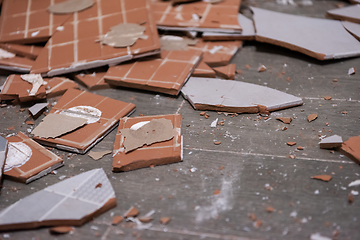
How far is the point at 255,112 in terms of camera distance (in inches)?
103

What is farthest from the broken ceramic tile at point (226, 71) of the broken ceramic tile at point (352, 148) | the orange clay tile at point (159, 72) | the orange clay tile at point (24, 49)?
the orange clay tile at point (24, 49)

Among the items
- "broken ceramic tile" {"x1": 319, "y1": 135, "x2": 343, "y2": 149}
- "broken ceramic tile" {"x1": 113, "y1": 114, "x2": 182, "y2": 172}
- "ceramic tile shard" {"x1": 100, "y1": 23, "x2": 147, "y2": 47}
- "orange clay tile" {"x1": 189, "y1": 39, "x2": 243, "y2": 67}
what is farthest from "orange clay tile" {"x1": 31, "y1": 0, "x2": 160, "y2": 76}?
"broken ceramic tile" {"x1": 319, "y1": 135, "x2": 343, "y2": 149}

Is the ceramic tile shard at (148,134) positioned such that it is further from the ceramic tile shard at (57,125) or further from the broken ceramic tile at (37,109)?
the broken ceramic tile at (37,109)

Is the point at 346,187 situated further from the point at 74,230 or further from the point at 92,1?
the point at 92,1

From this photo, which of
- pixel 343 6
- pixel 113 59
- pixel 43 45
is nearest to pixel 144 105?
pixel 113 59

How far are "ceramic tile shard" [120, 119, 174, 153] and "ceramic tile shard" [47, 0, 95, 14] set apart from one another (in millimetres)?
2029

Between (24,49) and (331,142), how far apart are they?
322 centimetres

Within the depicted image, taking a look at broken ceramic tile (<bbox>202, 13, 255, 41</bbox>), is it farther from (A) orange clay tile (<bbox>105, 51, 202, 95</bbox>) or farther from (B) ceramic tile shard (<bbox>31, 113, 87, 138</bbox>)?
(B) ceramic tile shard (<bbox>31, 113, 87, 138</bbox>)

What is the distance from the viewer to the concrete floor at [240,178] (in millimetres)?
1763

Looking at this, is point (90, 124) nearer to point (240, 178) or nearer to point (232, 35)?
point (240, 178)

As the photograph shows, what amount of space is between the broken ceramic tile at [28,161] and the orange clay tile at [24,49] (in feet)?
4.45

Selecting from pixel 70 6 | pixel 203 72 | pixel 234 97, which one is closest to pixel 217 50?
pixel 203 72

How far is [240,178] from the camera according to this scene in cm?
205

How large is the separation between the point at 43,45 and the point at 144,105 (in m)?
1.61
